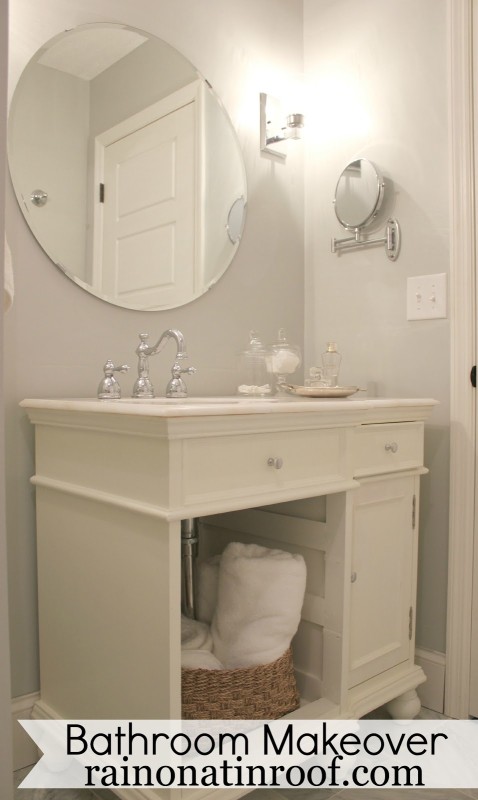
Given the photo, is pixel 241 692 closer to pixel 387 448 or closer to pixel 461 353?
pixel 387 448

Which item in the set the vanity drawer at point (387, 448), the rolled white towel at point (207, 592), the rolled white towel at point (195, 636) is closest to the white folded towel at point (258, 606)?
→ the rolled white towel at point (195, 636)

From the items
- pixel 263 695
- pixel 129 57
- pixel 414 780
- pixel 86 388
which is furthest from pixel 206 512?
pixel 129 57

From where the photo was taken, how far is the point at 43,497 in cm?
141

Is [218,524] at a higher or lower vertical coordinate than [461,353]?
lower

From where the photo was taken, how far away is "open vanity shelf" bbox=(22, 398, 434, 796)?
42.4 inches

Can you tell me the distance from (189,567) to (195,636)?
8.6 inches

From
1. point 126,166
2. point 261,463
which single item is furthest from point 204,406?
point 126,166

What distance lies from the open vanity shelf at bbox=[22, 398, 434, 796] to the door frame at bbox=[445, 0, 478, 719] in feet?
0.39

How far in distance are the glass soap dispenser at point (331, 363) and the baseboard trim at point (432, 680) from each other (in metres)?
0.80

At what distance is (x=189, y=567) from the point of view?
1.61m

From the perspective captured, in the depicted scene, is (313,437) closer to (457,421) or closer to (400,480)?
(400,480)

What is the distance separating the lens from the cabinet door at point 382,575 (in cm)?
145

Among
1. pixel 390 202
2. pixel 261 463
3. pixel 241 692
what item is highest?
pixel 390 202

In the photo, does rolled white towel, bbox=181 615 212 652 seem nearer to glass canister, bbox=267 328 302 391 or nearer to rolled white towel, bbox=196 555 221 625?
rolled white towel, bbox=196 555 221 625
